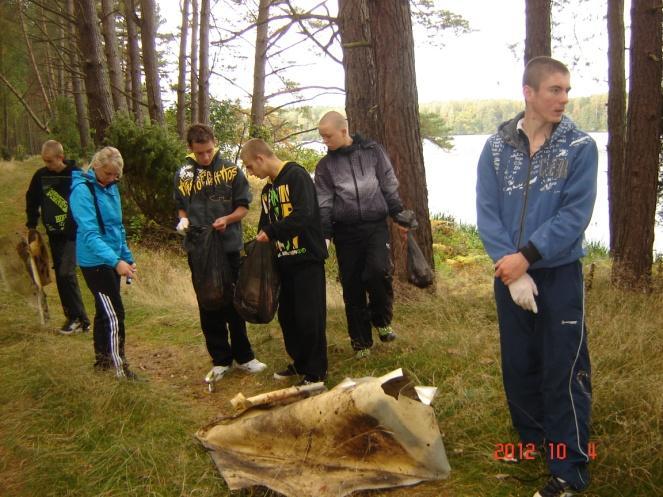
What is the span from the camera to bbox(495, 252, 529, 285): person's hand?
2682 millimetres

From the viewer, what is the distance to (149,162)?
10914 mm

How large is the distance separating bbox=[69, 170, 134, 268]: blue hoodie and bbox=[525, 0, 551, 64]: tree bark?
27.6 ft

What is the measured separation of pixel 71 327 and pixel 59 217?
4.05ft

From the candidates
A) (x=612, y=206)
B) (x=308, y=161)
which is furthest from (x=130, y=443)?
(x=308, y=161)

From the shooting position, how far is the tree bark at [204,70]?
15914mm

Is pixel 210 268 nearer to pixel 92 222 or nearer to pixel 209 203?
pixel 209 203

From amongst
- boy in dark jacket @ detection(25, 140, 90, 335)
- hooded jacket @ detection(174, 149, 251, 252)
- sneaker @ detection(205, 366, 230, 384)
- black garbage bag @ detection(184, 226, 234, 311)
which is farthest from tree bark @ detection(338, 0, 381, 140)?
sneaker @ detection(205, 366, 230, 384)

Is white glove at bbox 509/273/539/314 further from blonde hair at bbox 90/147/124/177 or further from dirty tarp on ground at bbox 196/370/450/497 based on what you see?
blonde hair at bbox 90/147/124/177

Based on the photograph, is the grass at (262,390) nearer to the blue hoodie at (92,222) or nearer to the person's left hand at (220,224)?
the blue hoodie at (92,222)

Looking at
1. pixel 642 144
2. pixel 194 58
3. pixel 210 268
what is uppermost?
pixel 194 58

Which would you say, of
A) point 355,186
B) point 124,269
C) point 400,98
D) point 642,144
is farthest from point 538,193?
point 642,144

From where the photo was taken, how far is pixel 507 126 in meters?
3.01

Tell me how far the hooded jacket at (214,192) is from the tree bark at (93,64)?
784 centimetres

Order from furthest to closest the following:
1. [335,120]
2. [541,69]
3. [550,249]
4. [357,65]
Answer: [357,65], [335,120], [541,69], [550,249]
